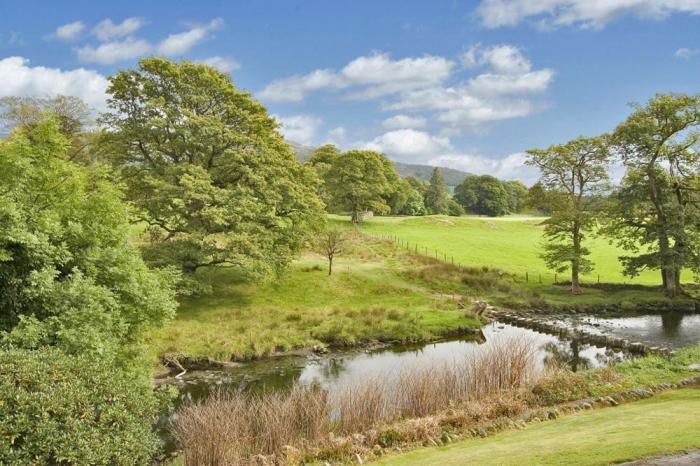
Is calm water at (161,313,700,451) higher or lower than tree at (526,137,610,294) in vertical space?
lower

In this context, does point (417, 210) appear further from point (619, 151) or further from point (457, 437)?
point (457, 437)

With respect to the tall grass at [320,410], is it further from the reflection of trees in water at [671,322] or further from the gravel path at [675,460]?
the reflection of trees in water at [671,322]

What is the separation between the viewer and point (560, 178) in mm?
41781

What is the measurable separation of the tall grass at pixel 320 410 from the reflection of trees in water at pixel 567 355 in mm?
7967

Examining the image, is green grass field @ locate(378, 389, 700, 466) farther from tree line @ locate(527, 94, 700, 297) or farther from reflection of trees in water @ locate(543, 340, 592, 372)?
tree line @ locate(527, 94, 700, 297)

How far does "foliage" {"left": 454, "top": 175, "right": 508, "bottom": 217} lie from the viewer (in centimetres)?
13062

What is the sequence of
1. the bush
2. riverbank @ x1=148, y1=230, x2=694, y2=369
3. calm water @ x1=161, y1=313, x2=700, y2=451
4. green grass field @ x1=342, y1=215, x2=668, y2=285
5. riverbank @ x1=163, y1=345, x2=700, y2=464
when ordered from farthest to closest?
green grass field @ x1=342, y1=215, x2=668, y2=285 → riverbank @ x1=148, y1=230, x2=694, y2=369 → calm water @ x1=161, y1=313, x2=700, y2=451 → riverbank @ x1=163, y1=345, x2=700, y2=464 → the bush

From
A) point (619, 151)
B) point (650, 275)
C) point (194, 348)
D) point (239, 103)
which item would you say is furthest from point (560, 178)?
point (194, 348)

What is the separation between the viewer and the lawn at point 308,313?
27350 mm

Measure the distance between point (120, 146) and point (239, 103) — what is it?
→ 30.1ft

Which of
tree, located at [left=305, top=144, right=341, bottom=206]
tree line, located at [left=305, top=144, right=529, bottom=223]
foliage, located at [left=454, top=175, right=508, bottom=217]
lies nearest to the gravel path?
tree line, located at [left=305, top=144, right=529, bottom=223]

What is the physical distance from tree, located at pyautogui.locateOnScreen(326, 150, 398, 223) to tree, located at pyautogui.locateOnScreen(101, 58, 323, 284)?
38667 millimetres

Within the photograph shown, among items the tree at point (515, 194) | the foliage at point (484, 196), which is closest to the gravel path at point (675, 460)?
the foliage at point (484, 196)

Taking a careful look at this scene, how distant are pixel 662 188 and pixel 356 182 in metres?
43.7
